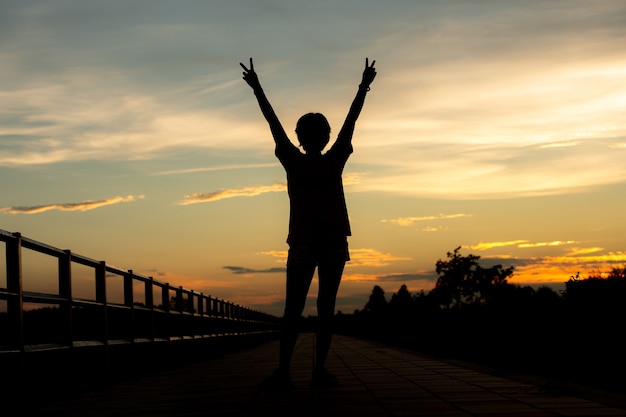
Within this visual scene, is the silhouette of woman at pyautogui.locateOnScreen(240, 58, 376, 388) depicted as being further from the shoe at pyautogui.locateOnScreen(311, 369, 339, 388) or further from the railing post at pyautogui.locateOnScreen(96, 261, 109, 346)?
the railing post at pyautogui.locateOnScreen(96, 261, 109, 346)

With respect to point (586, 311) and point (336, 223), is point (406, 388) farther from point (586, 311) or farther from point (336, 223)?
point (586, 311)

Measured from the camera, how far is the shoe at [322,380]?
7.11 metres

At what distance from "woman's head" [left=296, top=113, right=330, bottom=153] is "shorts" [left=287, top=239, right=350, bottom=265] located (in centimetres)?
73

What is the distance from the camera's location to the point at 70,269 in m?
7.98

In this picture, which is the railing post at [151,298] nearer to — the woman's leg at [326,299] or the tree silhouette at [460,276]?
the woman's leg at [326,299]

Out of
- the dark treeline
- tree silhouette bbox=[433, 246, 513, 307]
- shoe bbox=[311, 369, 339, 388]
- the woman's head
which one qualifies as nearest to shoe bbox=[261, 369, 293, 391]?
shoe bbox=[311, 369, 339, 388]

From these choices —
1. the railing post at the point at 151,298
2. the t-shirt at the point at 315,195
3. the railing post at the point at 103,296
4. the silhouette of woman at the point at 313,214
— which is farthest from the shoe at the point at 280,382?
the railing post at the point at 151,298

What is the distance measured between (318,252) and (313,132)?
0.92 m

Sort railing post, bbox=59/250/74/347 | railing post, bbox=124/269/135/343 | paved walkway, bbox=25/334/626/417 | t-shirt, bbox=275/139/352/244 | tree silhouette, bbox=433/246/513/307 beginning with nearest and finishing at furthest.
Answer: paved walkway, bbox=25/334/626/417 < t-shirt, bbox=275/139/352/244 < railing post, bbox=59/250/74/347 < railing post, bbox=124/269/135/343 < tree silhouette, bbox=433/246/513/307

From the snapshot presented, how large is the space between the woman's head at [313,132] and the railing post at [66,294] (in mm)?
2415

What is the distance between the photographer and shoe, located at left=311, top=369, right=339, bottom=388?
7.11 metres

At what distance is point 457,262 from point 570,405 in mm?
108182

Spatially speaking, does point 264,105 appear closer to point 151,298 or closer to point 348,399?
point 348,399

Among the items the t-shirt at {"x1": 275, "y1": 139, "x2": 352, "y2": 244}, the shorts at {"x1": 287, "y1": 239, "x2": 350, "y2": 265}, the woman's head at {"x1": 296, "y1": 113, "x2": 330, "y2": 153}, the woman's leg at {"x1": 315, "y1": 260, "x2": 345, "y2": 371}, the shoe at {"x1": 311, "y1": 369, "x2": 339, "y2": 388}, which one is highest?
the woman's head at {"x1": 296, "y1": 113, "x2": 330, "y2": 153}
